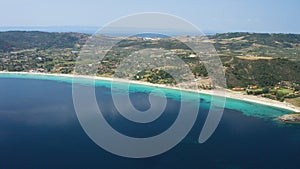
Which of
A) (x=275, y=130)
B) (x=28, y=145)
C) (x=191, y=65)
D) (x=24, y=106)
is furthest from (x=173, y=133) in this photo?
(x=191, y=65)

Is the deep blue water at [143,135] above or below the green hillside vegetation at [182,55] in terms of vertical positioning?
below

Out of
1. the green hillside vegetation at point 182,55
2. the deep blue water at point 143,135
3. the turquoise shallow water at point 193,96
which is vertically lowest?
the deep blue water at point 143,135

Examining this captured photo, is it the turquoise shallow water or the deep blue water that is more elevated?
the turquoise shallow water

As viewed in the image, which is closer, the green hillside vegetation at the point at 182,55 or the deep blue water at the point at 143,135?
the deep blue water at the point at 143,135

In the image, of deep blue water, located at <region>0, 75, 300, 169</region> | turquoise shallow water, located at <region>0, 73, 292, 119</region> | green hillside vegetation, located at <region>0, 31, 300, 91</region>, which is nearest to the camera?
deep blue water, located at <region>0, 75, 300, 169</region>

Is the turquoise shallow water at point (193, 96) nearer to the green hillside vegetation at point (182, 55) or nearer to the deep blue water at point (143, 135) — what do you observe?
the deep blue water at point (143, 135)

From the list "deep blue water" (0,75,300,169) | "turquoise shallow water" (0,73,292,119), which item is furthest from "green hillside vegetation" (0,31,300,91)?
"deep blue water" (0,75,300,169)

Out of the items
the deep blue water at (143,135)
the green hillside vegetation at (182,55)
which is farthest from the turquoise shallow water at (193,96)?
the green hillside vegetation at (182,55)

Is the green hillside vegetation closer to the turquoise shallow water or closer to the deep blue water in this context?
the turquoise shallow water

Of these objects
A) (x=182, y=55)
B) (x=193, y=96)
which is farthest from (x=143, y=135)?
(x=182, y=55)

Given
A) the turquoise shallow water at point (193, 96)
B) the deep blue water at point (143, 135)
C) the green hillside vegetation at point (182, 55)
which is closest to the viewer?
the deep blue water at point (143, 135)
